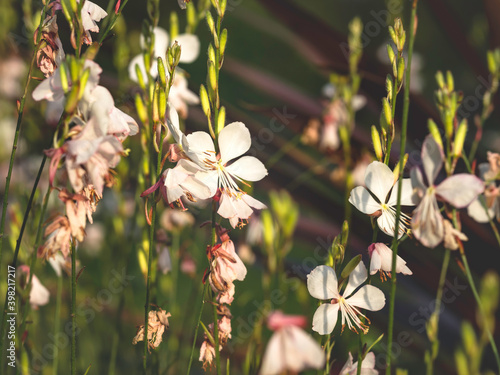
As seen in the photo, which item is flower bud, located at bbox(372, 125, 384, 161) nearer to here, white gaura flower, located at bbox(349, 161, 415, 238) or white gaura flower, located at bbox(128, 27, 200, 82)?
white gaura flower, located at bbox(349, 161, 415, 238)

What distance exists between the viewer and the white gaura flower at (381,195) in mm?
477

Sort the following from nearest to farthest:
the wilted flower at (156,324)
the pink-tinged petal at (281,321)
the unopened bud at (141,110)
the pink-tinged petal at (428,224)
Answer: the pink-tinged petal at (281,321), the pink-tinged petal at (428,224), the wilted flower at (156,324), the unopened bud at (141,110)

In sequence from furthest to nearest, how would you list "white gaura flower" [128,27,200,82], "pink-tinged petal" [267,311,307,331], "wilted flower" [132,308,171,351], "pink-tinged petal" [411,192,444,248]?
1. "white gaura flower" [128,27,200,82]
2. "wilted flower" [132,308,171,351]
3. "pink-tinged petal" [411,192,444,248]
4. "pink-tinged petal" [267,311,307,331]

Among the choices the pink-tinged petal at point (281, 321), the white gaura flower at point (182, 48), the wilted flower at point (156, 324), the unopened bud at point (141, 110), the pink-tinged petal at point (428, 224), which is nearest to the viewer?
the pink-tinged petal at point (281, 321)

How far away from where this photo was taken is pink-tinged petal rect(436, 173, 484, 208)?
42 centimetres

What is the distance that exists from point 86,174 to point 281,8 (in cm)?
84

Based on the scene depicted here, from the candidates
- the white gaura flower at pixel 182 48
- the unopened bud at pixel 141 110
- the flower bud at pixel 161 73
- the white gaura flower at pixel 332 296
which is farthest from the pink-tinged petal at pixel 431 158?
the white gaura flower at pixel 182 48

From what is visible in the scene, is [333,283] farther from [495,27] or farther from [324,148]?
[495,27]

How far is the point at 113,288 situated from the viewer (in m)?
1.15

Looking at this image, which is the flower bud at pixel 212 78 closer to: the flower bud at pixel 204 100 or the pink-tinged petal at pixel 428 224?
the flower bud at pixel 204 100

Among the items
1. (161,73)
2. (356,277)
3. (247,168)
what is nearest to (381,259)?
(356,277)

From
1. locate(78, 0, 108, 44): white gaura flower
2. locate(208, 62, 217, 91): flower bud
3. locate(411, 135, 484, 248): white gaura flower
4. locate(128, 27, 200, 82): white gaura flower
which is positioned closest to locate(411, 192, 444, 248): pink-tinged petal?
locate(411, 135, 484, 248): white gaura flower

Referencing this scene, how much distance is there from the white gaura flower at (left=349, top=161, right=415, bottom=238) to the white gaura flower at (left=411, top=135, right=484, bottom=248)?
50 mm

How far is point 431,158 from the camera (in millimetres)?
423
